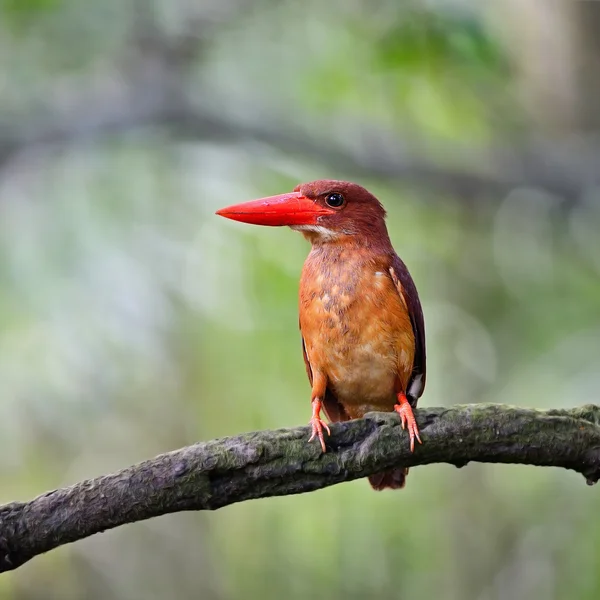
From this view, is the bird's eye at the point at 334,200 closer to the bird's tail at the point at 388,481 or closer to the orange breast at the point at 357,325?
the orange breast at the point at 357,325

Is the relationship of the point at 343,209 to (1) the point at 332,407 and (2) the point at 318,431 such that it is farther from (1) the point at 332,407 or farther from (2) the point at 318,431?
(2) the point at 318,431

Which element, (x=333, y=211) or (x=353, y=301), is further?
(x=333, y=211)

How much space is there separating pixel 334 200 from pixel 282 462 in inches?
45.2

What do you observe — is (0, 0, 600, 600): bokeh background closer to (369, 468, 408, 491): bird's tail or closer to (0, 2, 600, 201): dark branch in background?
(0, 2, 600, 201): dark branch in background

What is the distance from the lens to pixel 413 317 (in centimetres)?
304

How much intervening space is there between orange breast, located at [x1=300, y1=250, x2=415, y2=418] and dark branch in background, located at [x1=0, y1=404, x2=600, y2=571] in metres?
0.51

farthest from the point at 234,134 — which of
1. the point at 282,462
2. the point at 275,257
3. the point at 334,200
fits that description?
the point at 282,462

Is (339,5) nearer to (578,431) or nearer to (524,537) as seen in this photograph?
(524,537)

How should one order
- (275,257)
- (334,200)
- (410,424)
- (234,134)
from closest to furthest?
(410,424) → (334,200) → (234,134) → (275,257)

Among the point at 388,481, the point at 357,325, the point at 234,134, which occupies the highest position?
the point at 234,134

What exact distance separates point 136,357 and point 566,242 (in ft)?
9.65

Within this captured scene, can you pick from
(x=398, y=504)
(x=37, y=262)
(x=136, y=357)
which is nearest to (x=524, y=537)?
(x=398, y=504)

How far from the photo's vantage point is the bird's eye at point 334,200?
3.10 metres

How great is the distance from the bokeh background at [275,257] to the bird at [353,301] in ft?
7.22
